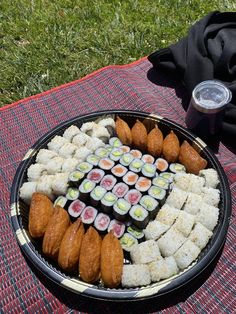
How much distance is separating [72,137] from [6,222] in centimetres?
66

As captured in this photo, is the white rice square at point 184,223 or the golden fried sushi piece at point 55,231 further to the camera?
the white rice square at point 184,223

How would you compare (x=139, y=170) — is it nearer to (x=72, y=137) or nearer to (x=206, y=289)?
(x=72, y=137)

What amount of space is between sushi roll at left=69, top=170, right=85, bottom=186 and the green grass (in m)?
1.37

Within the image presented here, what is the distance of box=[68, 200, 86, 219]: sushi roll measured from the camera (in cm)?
205

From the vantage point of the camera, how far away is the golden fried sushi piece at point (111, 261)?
→ 177cm

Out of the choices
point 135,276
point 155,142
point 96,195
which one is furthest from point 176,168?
point 135,276

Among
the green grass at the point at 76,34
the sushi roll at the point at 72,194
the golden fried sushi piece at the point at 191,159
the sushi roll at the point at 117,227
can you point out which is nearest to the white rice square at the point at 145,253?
the sushi roll at the point at 117,227

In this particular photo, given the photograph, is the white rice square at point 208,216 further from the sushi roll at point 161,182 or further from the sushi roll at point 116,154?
the sushi roll at point 116,154

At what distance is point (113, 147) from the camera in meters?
2.37

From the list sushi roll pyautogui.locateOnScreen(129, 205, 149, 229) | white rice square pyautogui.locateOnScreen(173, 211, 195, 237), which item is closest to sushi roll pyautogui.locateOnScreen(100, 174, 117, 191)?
sushi roll pyautogui.locateOnScreen(129, 205, 149, 229)

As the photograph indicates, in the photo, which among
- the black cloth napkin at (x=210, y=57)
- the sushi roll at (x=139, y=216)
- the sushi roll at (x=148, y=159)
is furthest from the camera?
the black cloth napkin at (x=210, y=57)

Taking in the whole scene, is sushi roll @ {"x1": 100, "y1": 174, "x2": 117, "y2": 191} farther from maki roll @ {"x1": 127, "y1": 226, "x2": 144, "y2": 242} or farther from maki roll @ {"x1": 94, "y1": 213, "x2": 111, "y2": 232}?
maki roll @ {"x1": 127, "y1": 226, "x2": 144, "y2": 242}

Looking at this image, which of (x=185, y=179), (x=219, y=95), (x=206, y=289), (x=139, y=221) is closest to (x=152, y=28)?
(x=219, y=95)

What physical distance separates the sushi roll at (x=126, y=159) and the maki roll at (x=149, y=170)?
0.10 m
